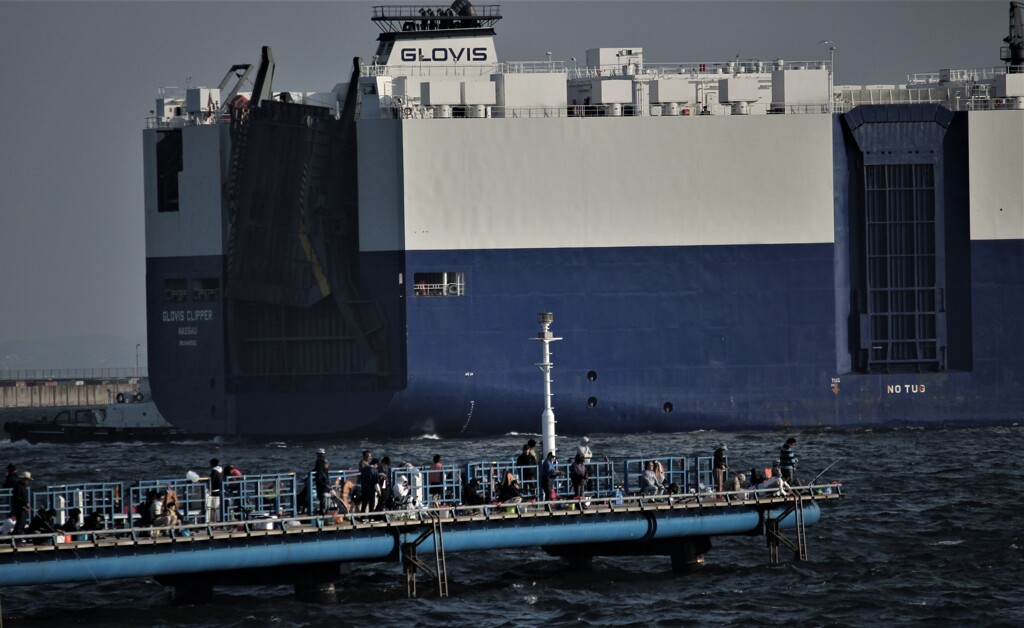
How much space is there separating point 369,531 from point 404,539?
28.0 inches

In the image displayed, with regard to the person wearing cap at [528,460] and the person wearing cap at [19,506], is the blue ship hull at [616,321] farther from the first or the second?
the person wearing cap at [19,506]

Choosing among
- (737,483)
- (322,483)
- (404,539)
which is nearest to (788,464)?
(737,483)

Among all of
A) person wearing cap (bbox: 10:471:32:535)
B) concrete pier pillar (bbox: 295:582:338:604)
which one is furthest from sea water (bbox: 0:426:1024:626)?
person wearing cap (bbox: 10:471:32:535)

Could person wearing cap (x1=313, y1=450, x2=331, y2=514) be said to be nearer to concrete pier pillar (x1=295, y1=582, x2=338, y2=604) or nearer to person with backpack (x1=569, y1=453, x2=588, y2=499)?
concrete pier pillar (x1=295, y1=582, x2=338, y2=604)

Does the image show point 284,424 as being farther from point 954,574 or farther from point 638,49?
point 954,574

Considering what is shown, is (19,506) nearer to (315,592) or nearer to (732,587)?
(315,592)

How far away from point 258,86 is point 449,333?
10.6 metres

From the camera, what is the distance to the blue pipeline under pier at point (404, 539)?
29.2 meters

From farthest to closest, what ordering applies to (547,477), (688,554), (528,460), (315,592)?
(688,554) < (528,460) < (547,477) < (315,592)

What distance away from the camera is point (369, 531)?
103 feet

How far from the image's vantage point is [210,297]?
6106 centimetres

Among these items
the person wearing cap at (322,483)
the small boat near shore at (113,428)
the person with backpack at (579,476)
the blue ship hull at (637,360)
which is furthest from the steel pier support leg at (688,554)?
the small boat near shore at (113,428)

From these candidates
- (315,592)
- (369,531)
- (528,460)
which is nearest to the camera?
(369,531)

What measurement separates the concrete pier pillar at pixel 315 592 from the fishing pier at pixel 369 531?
0.02m
